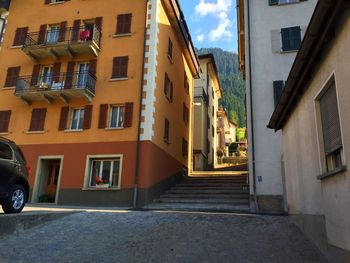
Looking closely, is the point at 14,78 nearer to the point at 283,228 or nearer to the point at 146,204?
the point at 146,204

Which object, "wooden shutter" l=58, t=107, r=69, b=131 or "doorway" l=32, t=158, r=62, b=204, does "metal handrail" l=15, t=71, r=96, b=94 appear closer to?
"wooden shutter" l=58, t=107, r=69, b=131

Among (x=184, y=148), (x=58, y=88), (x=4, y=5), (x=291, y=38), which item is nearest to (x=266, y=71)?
(x=291, y=38)

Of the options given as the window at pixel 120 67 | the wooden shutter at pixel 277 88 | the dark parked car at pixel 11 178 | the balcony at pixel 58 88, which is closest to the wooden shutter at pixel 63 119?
the balcony at pixel 58 88

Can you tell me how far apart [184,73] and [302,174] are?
61.6 ft

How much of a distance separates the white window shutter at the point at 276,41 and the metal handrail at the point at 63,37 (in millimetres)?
9413

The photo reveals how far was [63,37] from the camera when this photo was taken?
1947 centimetres

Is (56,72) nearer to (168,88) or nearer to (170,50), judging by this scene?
(168,88)

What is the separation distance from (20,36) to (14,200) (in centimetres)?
1461

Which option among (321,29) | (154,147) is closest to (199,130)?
(154,147)

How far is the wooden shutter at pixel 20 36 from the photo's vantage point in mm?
20469

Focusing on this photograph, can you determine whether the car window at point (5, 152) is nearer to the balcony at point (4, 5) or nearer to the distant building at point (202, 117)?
the balcony at point (4, 5)

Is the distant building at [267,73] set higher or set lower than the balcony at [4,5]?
lower

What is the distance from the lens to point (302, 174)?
742cm

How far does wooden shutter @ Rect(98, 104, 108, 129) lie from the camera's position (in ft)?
57.0
